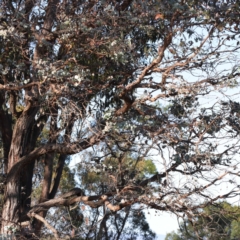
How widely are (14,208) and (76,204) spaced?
99 centimetres

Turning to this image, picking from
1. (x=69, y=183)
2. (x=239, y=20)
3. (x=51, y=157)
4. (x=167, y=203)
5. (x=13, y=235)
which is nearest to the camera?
(x=239, y=20)

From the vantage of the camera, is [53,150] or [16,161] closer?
[53,150]

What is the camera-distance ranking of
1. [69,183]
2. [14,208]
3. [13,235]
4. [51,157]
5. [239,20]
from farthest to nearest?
[69,183], [51,157], [14,208], [13,235], [239,20]

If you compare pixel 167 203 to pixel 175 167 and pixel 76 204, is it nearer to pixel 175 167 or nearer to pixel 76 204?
pixel 175 167

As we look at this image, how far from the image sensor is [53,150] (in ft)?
29.2

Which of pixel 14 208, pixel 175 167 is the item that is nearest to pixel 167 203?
pixel 175 167

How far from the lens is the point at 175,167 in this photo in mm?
8023

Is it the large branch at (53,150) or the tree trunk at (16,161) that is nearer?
the large branch at (53,150)

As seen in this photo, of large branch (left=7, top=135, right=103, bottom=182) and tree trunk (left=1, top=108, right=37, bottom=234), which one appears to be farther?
tree trunk (left=1, top=108, right=37, bottom=234)

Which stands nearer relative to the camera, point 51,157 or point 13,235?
point 13,235

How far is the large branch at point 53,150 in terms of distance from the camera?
8.23 m

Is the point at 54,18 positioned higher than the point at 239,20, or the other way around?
the point at 54,18

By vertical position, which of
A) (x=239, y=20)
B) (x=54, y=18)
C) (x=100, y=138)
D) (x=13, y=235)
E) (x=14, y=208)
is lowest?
(x=13, y=235)

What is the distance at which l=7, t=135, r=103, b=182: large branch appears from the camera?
324 inches
